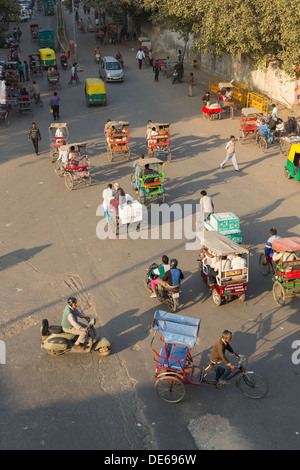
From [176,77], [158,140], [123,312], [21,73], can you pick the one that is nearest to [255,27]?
[158,140]

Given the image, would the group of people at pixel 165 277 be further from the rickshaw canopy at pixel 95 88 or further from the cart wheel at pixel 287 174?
the rickshaw canopy at pixel 95 88

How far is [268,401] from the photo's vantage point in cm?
923

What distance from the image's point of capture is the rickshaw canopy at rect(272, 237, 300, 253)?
11.9 m

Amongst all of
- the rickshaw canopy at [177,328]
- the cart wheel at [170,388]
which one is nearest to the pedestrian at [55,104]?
the rickshaw canopy at [177,328]

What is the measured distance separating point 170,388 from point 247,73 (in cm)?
2780

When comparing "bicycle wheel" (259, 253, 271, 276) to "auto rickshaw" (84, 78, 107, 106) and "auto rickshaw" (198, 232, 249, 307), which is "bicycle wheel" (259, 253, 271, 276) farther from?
"auto rickshaw" (84, 78, 107, 106)

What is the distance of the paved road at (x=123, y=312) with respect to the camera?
342 inches

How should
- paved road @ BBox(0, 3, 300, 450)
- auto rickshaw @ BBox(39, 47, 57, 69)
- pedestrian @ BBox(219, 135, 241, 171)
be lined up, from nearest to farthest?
paved road @ BBox(0, 3, 300, 450) < pedestrian @ BBox(219, 135, 241, 171) < auto rickshaw @ BBox(39, 47, 57, 69)

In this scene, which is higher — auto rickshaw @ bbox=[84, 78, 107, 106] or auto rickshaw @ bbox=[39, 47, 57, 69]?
auto rickshaw @ bbox=[39, 47, 57, 69]

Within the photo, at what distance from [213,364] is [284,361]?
5.98 feet

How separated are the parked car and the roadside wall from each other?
5.73m

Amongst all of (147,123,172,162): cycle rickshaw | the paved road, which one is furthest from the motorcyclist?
(147,123,172,162): cycle rickshaw

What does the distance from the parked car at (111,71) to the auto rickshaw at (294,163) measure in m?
20.7

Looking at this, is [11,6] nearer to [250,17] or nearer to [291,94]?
[250,17]
